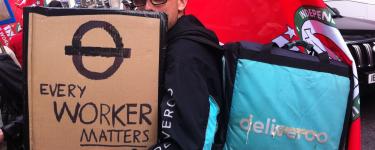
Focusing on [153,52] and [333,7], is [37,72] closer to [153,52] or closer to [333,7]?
[153,52]

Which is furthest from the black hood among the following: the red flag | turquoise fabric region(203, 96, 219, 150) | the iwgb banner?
the red flag

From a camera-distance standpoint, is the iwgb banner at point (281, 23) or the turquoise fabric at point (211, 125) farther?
the iwgb banner at point (281, 23)

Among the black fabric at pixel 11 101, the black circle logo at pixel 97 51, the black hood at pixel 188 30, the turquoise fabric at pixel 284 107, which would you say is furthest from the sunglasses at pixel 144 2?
the black fabric at pixel 11 101

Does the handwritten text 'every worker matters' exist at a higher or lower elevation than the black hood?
lower

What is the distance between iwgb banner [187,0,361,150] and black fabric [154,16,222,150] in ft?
2.14

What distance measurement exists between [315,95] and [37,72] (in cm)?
107

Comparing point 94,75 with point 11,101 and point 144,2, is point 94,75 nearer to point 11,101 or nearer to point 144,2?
point 144,2

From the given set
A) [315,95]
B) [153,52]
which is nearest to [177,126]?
[153,52]

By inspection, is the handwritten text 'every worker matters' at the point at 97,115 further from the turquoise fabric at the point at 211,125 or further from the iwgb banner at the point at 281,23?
the iwgb banner at the point at 281,23

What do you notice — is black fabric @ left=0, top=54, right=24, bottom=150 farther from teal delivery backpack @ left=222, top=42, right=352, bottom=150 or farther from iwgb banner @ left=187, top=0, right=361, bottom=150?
iwgb banner @ left=187, top=0, right=361, bottom=150

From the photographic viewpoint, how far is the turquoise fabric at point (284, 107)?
5.22 feet

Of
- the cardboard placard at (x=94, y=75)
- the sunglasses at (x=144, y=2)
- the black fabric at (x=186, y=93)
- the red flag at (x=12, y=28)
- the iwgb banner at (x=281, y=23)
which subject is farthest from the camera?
the red flag at (x=12, y=28)

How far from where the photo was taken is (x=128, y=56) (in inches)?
59.4

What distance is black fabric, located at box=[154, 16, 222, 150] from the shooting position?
1391 millimetres
